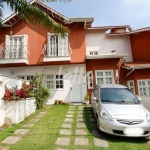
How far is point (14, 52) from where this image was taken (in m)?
12.5

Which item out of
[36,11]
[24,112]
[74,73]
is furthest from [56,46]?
[24,112]

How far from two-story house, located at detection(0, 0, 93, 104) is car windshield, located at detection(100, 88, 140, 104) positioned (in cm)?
612

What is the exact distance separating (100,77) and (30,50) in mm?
7535

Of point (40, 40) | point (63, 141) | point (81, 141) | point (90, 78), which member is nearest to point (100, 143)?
point (81, 141)

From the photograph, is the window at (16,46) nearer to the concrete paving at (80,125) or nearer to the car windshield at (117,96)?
the concrete paving at (80,125)

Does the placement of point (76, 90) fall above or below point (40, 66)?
below

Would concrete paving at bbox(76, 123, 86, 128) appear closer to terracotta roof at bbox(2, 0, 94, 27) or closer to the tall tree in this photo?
the tall tree

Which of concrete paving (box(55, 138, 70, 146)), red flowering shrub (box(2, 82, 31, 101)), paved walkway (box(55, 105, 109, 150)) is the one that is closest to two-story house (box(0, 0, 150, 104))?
red flowering shrub (box(2, 82, 31, 101))

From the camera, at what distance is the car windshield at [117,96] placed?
5.65m

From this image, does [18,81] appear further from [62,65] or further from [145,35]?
[145,35]

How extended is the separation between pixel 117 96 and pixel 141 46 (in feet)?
34.8

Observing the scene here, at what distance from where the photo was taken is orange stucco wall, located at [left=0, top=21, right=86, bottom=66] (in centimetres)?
1259

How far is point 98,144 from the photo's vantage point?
164 inches

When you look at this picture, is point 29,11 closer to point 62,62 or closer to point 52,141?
point 52,141
